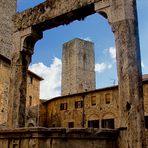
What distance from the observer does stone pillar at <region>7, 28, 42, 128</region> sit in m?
7.67

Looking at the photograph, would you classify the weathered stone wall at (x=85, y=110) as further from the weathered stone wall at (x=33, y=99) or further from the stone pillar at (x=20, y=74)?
the stone pillar at (x=20, y=74)

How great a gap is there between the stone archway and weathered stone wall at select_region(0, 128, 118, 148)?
1.60 ft

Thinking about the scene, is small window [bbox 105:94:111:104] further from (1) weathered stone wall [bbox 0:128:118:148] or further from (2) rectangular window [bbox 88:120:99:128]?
(1) weathered stone wall [bbox 0:128:118:148]

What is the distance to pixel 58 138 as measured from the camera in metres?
5.14

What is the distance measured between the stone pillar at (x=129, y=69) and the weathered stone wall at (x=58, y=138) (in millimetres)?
437

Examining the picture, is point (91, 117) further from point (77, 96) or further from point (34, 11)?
point (34, 11)

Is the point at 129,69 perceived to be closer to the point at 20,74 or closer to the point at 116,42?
the point at 116,42

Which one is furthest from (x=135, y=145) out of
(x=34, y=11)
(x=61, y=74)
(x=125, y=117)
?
(x=61, y=74)

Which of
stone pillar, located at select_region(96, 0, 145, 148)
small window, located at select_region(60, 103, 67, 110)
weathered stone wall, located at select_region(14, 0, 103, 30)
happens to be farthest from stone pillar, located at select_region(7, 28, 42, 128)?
small window, located at select_region(60, 103, 67, 110)

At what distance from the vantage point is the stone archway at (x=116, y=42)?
18.5 feet

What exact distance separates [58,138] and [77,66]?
99.0ft

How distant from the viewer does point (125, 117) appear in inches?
224

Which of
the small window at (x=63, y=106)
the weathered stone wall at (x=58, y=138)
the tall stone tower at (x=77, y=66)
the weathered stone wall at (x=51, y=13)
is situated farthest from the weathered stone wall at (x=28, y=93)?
the weathered stone wall at (x=58, y=138)

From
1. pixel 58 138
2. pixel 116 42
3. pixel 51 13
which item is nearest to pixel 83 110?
pixel 51 13
